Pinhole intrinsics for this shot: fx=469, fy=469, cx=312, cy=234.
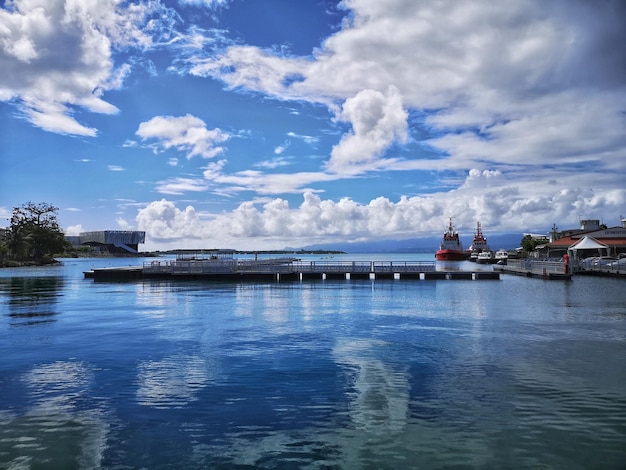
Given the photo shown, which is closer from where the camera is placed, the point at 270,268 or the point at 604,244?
the point at 270,268

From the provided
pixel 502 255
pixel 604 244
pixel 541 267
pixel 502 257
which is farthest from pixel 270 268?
pixel 502 255

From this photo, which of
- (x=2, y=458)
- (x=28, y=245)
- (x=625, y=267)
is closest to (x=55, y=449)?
(x=2, y=458)

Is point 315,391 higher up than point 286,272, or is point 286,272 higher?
point 286,272

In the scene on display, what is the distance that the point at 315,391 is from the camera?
1471cm

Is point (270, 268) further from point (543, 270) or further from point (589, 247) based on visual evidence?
point (589, 247)

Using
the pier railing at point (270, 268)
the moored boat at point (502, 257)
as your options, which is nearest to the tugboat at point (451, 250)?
the moored boat at point (502, 257)

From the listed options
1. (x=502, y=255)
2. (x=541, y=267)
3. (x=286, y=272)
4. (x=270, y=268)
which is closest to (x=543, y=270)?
(x=541, y=267)

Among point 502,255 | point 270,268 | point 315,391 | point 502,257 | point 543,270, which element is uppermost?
point 502,255

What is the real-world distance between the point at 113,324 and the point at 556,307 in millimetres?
31250

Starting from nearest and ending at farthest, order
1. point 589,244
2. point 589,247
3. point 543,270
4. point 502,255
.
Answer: point 543,270
point 589,247
point 589,244
point 502,255

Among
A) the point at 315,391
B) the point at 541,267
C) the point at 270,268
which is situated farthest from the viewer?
the point at 270,268

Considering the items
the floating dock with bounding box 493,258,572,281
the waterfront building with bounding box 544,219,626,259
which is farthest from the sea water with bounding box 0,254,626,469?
the waterfront building with bounding box 544,219,626,259

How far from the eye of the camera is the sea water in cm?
1048

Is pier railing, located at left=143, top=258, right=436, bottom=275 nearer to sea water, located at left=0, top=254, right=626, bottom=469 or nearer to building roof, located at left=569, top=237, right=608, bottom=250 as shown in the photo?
building roof, located at left=569, top=237, right=608, bottom=250
